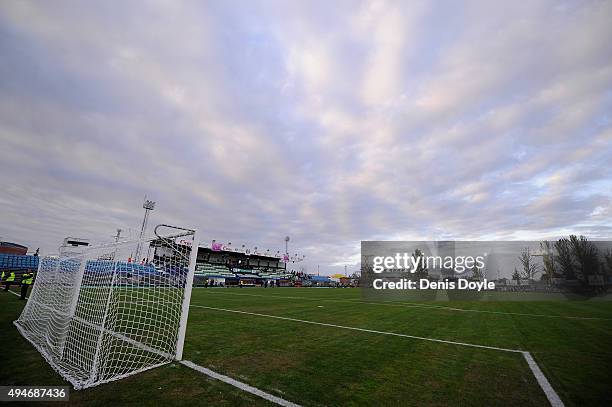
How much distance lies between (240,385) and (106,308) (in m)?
2.63

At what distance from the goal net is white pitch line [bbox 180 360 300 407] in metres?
0.66

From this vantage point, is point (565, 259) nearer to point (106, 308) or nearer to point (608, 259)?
point (608, 259)

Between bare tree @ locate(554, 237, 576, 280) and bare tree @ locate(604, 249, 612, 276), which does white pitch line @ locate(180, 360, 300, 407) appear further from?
bare tree @ locate(604, 249, 612, 276)

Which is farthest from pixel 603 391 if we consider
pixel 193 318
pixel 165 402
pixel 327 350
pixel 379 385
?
pixel 193 318

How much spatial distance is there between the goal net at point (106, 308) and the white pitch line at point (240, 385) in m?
0.66

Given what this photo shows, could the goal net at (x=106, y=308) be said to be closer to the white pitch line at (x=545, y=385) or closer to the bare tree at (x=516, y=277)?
the white pitch line at (x=545, y=385)

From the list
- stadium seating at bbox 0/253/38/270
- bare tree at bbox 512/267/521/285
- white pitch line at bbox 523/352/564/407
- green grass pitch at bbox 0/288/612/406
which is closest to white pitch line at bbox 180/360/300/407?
green grass pitch at bbox 0/288/612/406

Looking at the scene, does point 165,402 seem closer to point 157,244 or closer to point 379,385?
point 379,385

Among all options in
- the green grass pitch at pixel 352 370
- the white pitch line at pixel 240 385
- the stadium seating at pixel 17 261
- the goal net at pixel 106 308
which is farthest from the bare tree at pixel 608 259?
the stadium seating at pixel 17 261

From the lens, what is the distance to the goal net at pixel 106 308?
484cm

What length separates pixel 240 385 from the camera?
4.20m

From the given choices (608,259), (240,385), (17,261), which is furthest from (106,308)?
(608,259)

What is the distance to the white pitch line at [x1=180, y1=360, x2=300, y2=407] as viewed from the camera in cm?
365

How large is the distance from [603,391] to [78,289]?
11.5 meters
